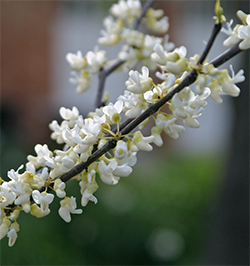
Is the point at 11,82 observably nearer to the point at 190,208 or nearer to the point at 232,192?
the point at 190,208

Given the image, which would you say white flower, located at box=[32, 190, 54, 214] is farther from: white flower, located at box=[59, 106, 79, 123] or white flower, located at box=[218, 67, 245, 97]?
white flower, located at box=[218, 67, 245, 97]

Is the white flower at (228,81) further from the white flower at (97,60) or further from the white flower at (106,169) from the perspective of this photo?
the white flower at (97,60)

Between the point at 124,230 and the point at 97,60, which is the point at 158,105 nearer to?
the point at 97,60

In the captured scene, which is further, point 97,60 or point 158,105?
point 97,60

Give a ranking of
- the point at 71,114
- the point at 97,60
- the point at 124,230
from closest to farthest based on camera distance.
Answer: the point at 71,114 → the point at 97,60 → the point at 124,230

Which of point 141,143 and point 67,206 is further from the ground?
point 141,143

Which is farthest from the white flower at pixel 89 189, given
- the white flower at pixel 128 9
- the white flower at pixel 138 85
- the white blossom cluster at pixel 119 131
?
the white flower at pixel 128 9

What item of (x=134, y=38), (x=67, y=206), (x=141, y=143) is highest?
(x=134, y=38)

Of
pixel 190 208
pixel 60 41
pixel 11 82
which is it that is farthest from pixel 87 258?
pixel 60 41

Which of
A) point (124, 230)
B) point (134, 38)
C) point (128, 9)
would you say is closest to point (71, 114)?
point (134, 38)
